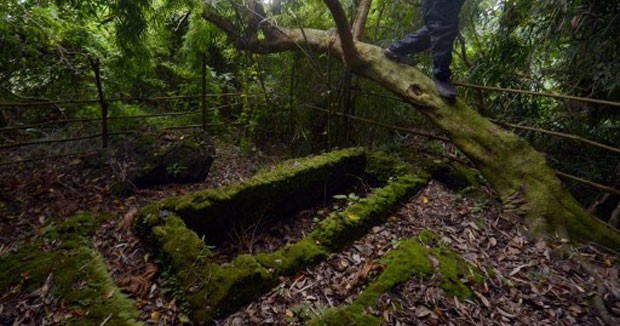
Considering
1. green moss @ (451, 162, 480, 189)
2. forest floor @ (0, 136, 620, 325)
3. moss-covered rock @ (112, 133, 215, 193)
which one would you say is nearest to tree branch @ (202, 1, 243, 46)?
moss-covered rock @ (112, 133, 215, 193)

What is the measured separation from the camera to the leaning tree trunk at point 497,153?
3.00 metres

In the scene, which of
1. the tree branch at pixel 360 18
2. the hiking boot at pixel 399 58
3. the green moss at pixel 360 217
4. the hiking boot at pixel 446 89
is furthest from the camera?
the tree branch at pixel 360 18

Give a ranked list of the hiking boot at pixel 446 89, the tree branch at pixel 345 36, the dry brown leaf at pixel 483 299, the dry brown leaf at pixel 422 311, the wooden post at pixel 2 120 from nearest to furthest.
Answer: the dry brown leaf at pixel 422 311 → the dry brown leaf at pixel 483 299 → the tree branch at pixel 345 36 → the hiking boot at pixel 446 89 → the wooden post at pixel 2 120

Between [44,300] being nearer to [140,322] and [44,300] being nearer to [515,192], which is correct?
[140,322]

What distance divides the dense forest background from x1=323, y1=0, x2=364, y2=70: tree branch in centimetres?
41

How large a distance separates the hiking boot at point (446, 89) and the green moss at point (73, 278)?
11.5 ft

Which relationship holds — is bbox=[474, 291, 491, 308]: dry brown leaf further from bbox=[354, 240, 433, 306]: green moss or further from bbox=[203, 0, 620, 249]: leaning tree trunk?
bbox=[203, 0, 620, 249]: leaning tree trunk

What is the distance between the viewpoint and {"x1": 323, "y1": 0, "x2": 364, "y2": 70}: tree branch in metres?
3.35

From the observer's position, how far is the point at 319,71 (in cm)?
477

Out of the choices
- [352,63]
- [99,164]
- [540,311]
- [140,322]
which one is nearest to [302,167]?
[352,63]

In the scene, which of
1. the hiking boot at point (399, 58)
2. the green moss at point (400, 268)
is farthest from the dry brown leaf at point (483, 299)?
the hiking boot at point (399, 58)

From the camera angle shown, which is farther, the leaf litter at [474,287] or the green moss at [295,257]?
the green moss at [295,257]

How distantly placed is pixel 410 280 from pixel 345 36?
8.88 ft

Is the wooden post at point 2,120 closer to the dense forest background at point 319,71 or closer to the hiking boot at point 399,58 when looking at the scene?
the dense forest background at point 319,71
